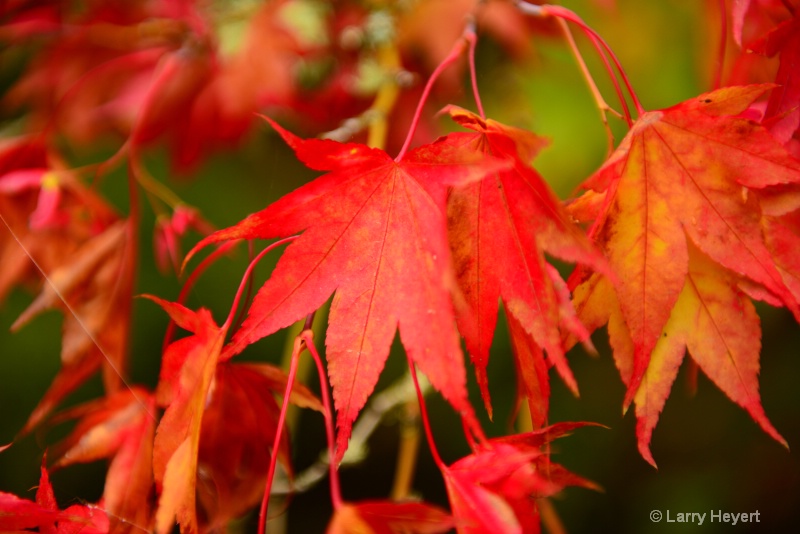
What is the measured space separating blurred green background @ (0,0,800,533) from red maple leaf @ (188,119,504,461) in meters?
0.42

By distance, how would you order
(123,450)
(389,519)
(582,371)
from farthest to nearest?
(582,371), (123,450), (389,519)

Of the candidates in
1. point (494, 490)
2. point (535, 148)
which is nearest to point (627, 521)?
point (494, 490)

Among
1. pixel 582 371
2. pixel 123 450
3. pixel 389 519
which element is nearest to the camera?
pixel 389 519

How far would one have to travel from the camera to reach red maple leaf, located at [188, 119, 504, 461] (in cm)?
31

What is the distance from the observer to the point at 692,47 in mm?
829

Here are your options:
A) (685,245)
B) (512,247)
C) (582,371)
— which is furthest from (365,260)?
(582,371)

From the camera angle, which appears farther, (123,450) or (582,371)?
(582,371)

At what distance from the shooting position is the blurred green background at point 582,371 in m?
0.79

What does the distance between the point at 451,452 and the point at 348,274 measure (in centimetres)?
67

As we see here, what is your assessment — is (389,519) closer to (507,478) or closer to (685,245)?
(507,478)

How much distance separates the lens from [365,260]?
0.36 m

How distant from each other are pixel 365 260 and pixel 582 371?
663 millimetres

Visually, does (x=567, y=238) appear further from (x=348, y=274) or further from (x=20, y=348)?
(x=20, y=348)

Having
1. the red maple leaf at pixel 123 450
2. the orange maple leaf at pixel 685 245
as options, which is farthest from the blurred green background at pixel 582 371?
the orange maple leaf at pixel 685 245
